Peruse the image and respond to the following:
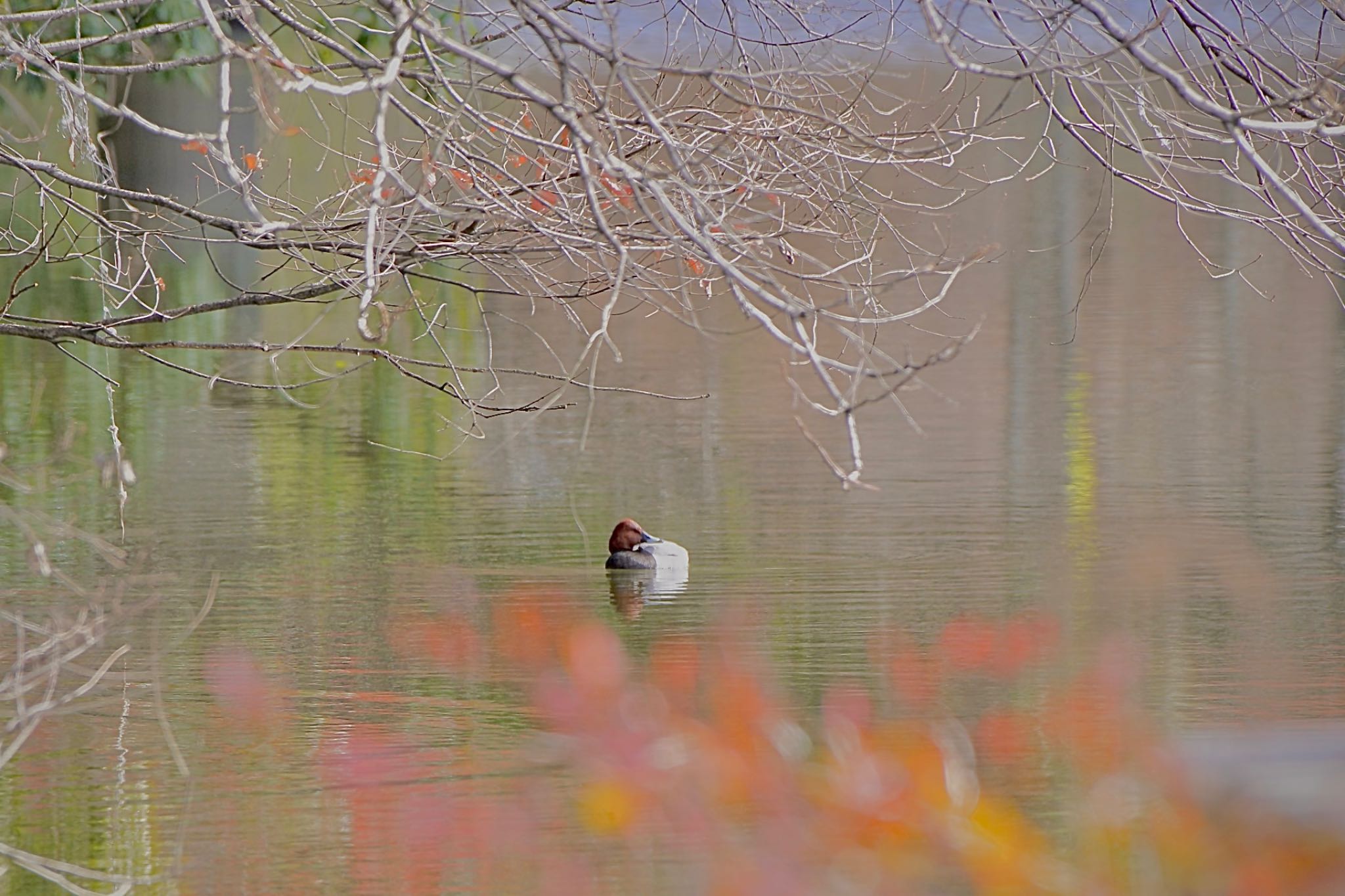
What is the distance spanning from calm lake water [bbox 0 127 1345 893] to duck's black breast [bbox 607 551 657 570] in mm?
103

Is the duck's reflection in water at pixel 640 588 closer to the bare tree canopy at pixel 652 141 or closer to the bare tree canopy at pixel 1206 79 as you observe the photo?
the bare tree canopy at pixel 652 141

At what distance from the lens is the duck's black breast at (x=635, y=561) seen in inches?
418

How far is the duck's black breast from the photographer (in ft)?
34.8

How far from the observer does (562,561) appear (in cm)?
1111

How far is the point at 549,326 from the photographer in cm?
2209

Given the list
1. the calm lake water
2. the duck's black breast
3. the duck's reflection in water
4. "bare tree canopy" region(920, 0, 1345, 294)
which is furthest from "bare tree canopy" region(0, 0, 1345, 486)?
the duck's black breast

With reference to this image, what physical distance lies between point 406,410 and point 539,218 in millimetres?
9549

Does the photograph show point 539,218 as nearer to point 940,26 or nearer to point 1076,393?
point 940,26

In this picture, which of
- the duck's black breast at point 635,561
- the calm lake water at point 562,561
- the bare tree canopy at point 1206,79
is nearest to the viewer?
the bare tree canopy at point 1206,79

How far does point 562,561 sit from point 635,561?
598 mm

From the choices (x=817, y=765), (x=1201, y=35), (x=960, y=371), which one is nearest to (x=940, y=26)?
(x=1201, y=35)

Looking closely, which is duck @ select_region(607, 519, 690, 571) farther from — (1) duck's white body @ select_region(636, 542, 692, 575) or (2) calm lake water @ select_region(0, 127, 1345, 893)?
(2) calm lake water @ select_region(0, 127, 1345, 893)

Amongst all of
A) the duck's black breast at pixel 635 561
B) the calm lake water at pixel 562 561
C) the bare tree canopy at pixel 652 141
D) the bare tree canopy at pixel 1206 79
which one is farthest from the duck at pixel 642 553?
the bare tree canopy at pixel 1206 79

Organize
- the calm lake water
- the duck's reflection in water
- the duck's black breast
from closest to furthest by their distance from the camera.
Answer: the calm lake water
the duck's reflection in water
the duck's black breast
